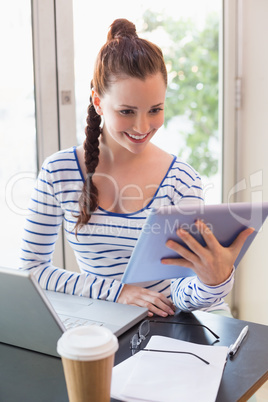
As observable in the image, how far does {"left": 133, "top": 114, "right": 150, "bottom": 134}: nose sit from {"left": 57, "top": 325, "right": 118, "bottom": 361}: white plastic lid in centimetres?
68

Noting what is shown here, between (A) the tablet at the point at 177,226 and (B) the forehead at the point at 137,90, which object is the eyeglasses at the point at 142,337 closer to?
(A) the tablet at the point at 177,226

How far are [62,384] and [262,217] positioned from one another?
1.65 feet

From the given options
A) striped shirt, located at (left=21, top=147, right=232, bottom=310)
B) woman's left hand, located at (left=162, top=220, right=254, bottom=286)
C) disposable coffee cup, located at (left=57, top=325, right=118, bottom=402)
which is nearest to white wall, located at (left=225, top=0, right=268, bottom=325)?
striped shirt, located at (left=21, top=147, right=232, bottom=310)

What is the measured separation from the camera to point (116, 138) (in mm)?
1322

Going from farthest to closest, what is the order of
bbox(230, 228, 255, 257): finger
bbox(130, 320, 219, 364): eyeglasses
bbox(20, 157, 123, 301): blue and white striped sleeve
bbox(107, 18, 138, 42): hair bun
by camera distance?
1. bbox(107, 18, 138, 42): hair bun
2. bbox(20, 157, 123, 301): blue and white striped sleeve
3. bbox(230, 228, 255, 257): finger
4. bbox(130, 320, 219, 364): eyeglasses

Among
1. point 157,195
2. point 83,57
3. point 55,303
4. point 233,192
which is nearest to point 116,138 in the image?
point 157,195

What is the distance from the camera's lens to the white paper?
0.75 meters

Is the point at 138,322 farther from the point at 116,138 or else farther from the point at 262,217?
the point at 116,138

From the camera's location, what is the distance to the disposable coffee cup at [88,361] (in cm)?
62

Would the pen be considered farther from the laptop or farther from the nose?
the nose

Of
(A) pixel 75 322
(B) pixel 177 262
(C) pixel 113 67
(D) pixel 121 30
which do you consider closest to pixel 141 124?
(C) pixel 113 67

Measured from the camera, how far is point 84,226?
4.50 feet

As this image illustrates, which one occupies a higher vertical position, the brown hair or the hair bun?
the hair bun

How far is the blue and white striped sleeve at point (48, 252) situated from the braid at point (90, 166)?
0.27 ft
